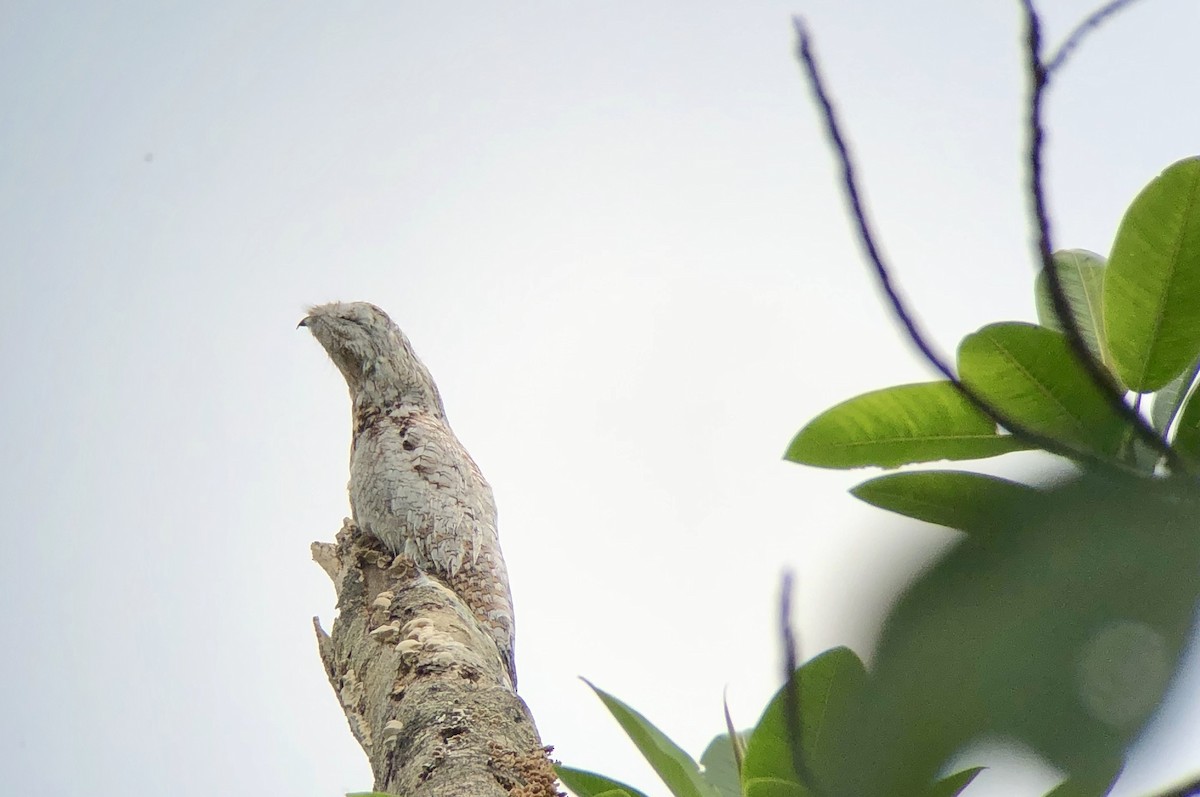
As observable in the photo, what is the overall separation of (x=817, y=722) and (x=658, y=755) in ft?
1.88

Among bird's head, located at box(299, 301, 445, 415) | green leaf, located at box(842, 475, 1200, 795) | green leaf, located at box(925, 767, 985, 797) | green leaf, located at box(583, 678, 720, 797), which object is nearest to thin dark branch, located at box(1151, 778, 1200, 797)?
green leaf, located at box(842, 475, 1200, 795)

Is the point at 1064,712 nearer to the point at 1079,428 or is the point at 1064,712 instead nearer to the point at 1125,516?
the point at 1125,516

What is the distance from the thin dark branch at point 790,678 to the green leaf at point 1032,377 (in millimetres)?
578

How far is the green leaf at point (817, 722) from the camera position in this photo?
101cm

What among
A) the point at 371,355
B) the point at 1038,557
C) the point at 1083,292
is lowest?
the point at 1038,557


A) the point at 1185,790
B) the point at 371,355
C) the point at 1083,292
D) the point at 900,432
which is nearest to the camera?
the point at 1185,790

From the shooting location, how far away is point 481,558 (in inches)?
137

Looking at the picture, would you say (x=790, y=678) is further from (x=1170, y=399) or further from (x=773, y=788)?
(x=1170, y=399)

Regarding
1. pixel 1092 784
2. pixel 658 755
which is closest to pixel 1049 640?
pixel 1092 784

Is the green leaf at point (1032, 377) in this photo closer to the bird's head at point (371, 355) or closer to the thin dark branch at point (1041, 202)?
the thin dark branch at point (1041, 202)

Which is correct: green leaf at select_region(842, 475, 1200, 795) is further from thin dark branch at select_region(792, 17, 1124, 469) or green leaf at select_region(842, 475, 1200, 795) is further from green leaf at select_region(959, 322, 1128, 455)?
green leaf at select_region(959, 322, 1128, 455)

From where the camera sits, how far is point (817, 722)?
1.29m

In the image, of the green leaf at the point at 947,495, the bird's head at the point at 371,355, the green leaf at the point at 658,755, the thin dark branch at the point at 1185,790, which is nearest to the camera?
the thin dark branch at the point at 1185,790

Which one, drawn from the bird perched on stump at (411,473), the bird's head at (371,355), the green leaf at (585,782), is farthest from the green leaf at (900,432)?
the bird's head at (371,355)
